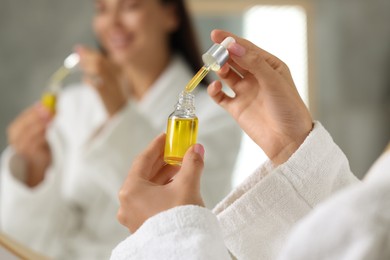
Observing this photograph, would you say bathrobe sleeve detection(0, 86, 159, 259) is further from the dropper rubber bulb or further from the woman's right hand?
→ the dropper rubber bulb

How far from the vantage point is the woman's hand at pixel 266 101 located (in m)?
0.65

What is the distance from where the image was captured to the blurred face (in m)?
1.61

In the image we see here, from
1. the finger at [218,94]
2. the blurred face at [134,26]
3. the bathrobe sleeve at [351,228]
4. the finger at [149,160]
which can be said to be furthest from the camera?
the blurred face at [134,26]

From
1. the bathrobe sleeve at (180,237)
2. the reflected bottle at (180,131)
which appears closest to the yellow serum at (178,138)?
the reflected bottle at (180,131)

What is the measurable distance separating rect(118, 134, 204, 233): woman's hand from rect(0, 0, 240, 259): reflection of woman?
2.51ft

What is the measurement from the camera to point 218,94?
0.75 meters

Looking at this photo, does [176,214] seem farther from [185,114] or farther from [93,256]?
[93,256]

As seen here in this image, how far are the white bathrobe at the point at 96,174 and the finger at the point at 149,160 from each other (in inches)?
27.6

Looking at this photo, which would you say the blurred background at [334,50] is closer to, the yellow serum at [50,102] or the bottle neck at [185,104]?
the yellow serum at [50,102]

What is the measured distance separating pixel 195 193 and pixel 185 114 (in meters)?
0.14

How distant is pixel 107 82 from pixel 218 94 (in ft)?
2.24

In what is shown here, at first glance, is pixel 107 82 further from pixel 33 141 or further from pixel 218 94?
pixel 218 94

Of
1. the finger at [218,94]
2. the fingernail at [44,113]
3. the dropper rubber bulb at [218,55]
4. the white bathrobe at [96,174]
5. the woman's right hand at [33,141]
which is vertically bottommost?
the white bathrobe at [96,174]

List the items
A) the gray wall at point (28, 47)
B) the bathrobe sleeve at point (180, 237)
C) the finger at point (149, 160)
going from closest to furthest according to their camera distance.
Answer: the bathrobe sleeve at point (180, 237)
the finger at point (149, 160)
the gray wall at point (28, 47)
